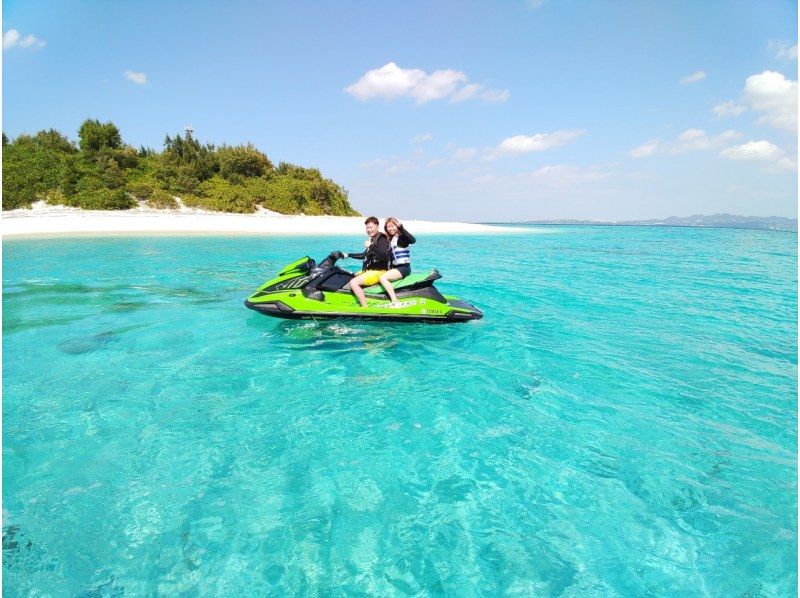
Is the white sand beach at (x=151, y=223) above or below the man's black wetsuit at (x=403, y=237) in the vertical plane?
above

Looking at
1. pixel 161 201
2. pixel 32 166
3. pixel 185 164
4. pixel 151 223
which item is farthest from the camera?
pixel 185 164

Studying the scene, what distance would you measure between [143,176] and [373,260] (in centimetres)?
3301

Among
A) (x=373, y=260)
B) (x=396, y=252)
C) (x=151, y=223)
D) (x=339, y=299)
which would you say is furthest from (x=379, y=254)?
(x=151, y=223)

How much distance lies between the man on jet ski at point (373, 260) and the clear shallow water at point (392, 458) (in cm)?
67

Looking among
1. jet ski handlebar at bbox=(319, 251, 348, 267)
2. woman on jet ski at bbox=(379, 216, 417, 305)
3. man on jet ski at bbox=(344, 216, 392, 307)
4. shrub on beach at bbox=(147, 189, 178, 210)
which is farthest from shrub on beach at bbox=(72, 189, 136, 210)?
woman on jet ski at bbox=(379, 216, 417, 305)

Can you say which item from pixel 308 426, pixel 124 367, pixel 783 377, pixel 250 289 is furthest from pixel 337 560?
pixel 250 289

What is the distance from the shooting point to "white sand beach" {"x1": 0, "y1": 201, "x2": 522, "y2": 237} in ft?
74.8

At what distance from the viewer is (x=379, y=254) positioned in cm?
667

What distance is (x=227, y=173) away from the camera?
36.7m

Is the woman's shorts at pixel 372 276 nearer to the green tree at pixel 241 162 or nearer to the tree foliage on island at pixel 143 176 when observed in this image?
the tree foliage on island at pixel 143 176

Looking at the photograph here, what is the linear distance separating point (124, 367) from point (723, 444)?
253 inches

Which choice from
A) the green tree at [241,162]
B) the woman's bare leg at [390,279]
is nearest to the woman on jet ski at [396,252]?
the woman's bare leg at [390,279]

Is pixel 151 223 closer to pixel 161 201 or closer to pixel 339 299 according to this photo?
pixel 161 201

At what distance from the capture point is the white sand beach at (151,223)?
74.8 feet
